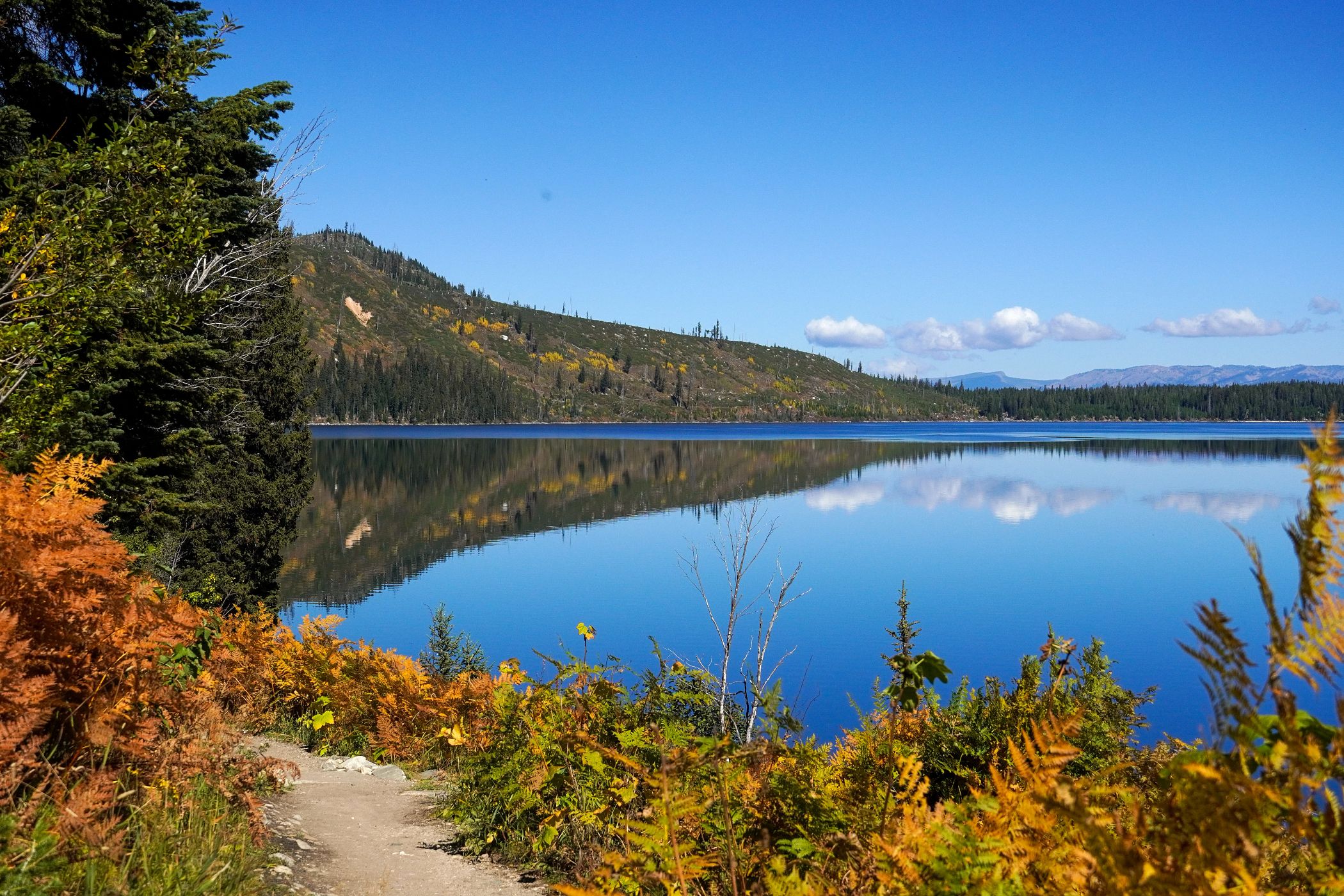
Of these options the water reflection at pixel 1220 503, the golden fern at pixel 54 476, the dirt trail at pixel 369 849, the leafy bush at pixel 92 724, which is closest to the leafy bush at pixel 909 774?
the dirt trail at pixel 369 849

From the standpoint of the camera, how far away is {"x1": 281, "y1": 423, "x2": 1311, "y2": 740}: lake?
22844 millimetres

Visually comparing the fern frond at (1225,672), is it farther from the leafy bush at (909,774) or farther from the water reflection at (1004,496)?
the water reflection at (1004,496)

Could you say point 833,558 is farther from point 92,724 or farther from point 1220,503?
point 92,724

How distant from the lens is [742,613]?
15.6 m

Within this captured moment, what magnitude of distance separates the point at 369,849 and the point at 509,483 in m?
63.7

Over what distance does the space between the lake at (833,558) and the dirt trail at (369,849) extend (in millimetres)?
5212

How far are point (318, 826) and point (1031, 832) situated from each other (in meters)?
6.06

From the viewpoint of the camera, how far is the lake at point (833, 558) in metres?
22.8

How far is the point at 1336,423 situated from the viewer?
1.26 metres

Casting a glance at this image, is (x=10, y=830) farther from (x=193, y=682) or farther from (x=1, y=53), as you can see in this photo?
(x=1, y=53)

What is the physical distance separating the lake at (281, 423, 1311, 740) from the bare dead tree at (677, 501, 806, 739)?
2.31 feet

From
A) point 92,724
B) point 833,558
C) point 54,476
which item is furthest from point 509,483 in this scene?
point 92,724

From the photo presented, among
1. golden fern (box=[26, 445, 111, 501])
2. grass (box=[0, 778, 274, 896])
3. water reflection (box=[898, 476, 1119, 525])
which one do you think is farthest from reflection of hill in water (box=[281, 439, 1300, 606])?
grass (box=[0, 778, 274, 896])

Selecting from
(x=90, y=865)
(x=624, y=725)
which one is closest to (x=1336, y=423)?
(x=90, y=865)
